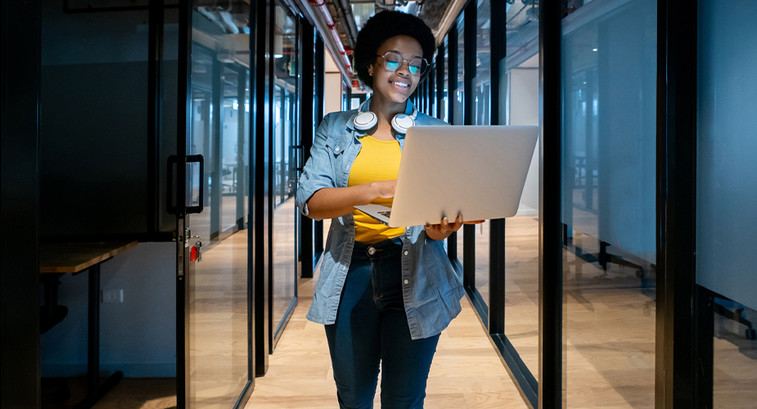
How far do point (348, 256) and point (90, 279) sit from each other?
1825 mm

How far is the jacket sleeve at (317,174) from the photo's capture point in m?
1.29

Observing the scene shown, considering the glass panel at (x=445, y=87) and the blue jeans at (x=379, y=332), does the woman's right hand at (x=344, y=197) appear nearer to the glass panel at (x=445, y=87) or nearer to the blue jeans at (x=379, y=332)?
the blue jeans at (x=379, y=332)

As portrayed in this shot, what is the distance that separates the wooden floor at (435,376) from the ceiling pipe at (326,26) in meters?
2.66

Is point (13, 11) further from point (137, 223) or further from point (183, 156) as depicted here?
point (137, 223)

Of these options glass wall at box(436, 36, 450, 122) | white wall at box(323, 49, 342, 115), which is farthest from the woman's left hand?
white wall at box(323, 49, 342, 115)

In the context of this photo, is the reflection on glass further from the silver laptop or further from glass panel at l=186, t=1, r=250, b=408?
glass panel at l=186, t=1, r=250, b=408

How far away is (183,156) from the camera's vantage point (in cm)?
170

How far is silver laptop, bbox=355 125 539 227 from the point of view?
100 centimetres

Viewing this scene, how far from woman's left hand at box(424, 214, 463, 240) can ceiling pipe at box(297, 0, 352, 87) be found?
327cm

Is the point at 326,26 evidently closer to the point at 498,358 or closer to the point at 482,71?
the point at 482,71

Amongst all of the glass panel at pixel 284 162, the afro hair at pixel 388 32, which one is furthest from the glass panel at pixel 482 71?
the afro hair at pixel 388 32

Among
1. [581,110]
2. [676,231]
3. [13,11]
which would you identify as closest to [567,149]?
[581,110]

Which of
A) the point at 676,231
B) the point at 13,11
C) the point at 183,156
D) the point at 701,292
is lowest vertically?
the point at 701,292

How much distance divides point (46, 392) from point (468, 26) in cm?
375
